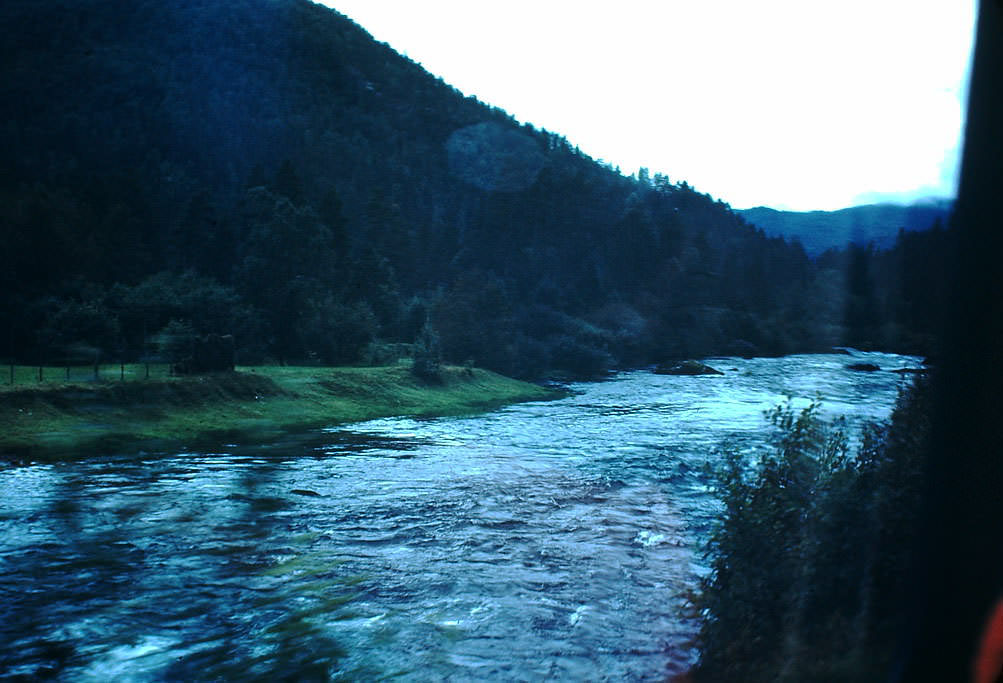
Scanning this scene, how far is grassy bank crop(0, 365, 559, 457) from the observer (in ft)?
73.3

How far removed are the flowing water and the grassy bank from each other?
8.12ft

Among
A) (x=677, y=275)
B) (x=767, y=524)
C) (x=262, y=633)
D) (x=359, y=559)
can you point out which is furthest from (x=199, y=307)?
(x=677, y=275)

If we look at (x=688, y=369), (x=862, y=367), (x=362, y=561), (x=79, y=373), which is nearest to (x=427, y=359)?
(x=79, y=373)

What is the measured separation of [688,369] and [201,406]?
36.8 metres

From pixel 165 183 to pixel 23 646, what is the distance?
223 feet

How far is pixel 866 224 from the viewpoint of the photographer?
39.6 feet

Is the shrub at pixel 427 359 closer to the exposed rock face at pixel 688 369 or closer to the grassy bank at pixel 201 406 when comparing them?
the grassy bank at pixel 201 406

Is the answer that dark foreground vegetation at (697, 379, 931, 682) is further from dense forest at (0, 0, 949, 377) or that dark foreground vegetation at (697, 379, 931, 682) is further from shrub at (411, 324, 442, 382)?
shrub at (411, 324, 442, 382)

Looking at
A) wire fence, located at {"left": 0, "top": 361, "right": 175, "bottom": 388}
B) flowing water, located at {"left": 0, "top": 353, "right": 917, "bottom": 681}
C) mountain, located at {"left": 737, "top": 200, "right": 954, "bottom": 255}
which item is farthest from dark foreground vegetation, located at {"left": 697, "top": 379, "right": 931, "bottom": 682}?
wire fence, located at {"left": 0, "top": 361, "right": 175, "bottom": 388}

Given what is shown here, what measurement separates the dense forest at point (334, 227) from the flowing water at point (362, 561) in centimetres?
443

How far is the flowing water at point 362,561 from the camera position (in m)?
8.05

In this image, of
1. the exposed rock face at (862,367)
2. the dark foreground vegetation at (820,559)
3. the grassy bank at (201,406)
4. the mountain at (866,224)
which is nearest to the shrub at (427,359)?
the grassy bank at (201,406)

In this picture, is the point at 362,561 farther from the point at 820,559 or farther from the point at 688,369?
the point at 688,369

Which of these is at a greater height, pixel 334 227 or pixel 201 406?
pixel 334 227
